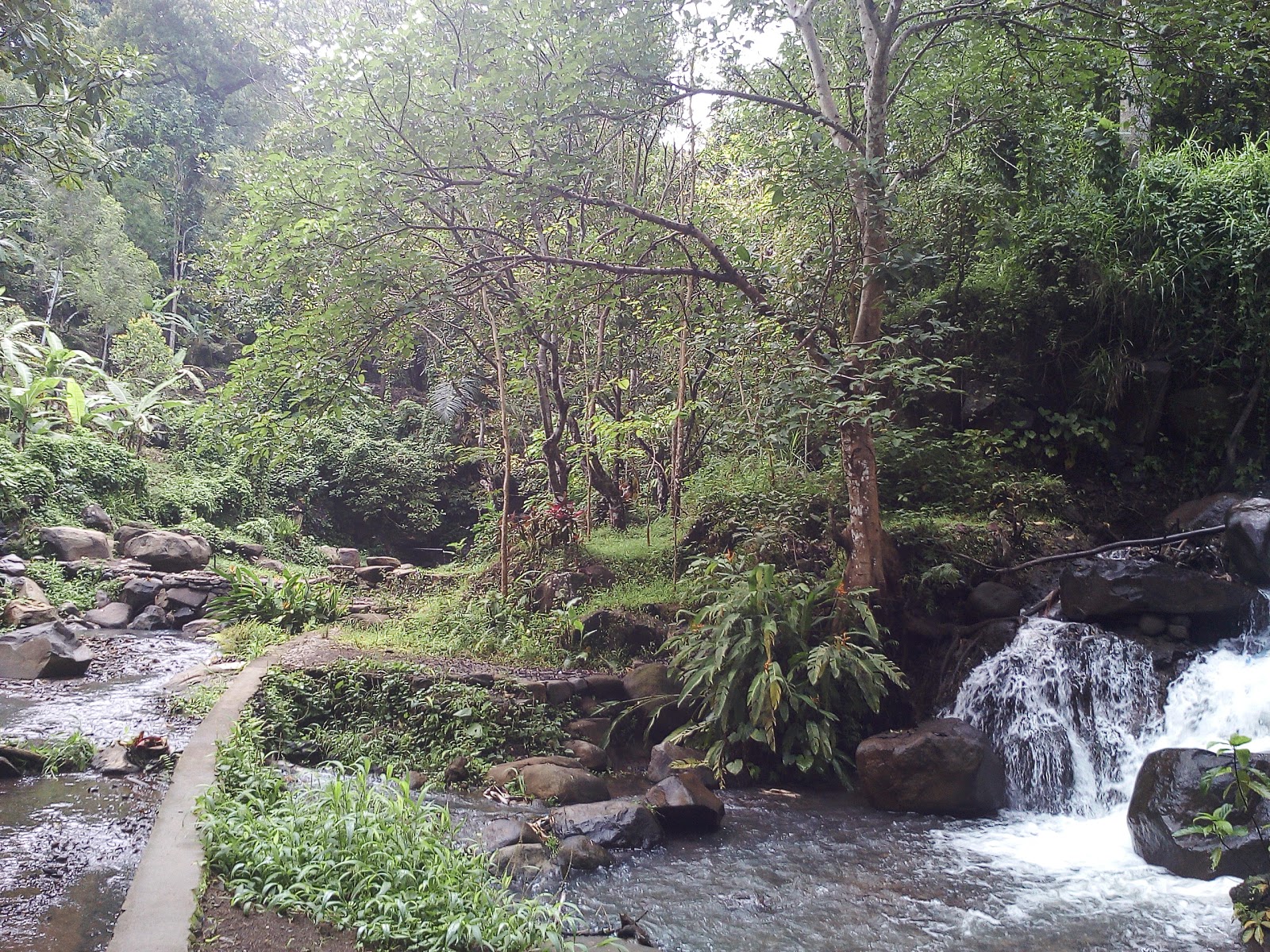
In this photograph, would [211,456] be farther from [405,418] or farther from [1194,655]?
[1194,655]

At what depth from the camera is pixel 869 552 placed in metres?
7.91

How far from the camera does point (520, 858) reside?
17.8 feet

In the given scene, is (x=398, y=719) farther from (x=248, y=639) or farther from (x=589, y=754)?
(x=248, y=639)

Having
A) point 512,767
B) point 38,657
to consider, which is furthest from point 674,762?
point 38,657

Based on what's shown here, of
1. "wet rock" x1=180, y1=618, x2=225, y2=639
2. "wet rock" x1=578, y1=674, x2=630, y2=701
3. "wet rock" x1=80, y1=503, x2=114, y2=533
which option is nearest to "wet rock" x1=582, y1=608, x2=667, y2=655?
"wet rock" x1=578, y1=674, x2=630, y2=701

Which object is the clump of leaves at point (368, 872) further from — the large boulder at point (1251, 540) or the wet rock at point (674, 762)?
the large boulder at point (1251, 540)

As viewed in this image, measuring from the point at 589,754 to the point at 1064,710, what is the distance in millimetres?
4161

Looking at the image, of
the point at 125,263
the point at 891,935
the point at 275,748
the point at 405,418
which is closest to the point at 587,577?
the point at 275,748

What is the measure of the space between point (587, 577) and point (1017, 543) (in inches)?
197

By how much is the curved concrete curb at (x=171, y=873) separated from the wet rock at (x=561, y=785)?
8.05 ft

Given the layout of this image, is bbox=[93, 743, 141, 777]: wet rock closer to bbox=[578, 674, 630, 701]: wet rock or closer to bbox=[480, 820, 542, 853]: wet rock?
bbox=[480, 820, 542, 853]: wet rock

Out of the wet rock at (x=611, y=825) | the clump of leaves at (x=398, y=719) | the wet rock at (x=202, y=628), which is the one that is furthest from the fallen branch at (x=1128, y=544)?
the wet rock at (x=202, y=628)

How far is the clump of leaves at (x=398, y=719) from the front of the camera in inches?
284

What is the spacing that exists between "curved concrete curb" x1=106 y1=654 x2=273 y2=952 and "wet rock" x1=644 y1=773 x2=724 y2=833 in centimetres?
313
